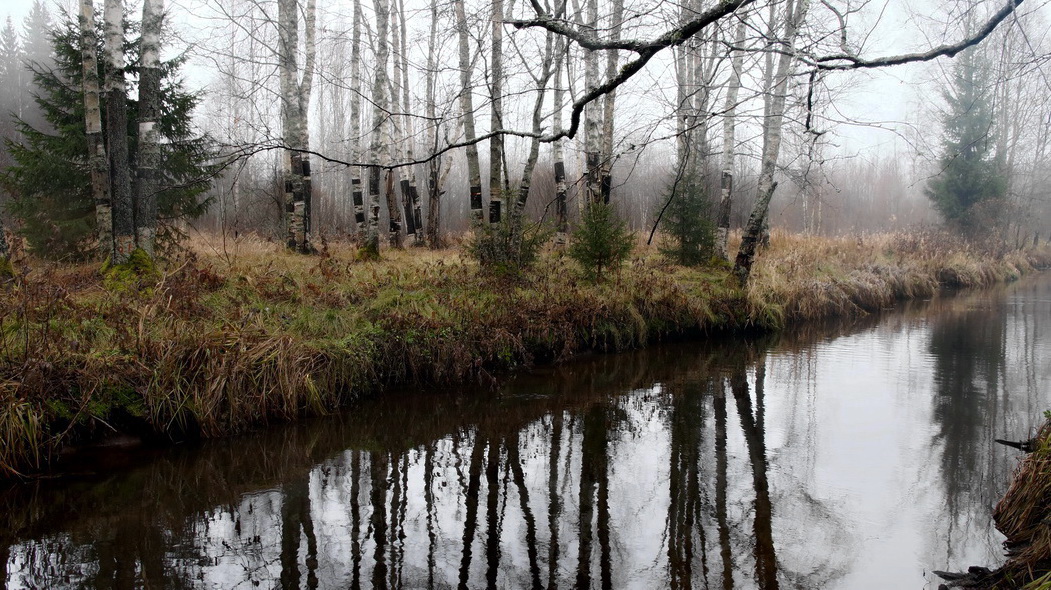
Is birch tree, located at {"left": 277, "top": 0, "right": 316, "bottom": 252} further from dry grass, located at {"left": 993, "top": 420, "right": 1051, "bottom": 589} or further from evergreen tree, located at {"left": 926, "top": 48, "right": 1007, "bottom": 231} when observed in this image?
evergreen tree, located at {"left": 926, "top": 48, "right": 1007, "bottom": 231}

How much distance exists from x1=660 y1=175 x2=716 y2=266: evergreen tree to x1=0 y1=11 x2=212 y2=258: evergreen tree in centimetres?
896

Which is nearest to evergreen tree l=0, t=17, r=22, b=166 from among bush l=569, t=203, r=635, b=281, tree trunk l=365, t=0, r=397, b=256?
tree trunk l=365, t=0, r=397, b=256

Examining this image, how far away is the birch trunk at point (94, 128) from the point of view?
845cm

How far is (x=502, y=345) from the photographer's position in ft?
27.8

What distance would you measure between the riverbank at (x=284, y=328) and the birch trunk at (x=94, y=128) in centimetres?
64

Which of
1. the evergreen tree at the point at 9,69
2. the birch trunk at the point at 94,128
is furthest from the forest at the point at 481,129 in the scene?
the evergreen tree at the point at 9,69

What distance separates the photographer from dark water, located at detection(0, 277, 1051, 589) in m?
Answer: 3.92

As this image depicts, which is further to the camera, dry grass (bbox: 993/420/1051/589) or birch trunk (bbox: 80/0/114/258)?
birch trunk (bbox: 80/0/114/258)

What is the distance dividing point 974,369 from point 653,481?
23.0 feet

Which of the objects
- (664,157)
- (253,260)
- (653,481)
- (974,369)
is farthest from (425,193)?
(653,481)

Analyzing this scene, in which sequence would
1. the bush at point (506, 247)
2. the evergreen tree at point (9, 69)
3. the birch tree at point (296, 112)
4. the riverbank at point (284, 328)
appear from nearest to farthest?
1. the riverbank at point (284, 328)
2. the bush at point (506, 247)
3. the birch tree at point (296, 112)
4. the evergreen tree at point (9, 69)

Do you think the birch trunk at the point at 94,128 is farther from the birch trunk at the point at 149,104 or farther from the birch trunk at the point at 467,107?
the birch trunk at the point at 467,107

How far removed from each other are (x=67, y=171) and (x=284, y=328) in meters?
6.12

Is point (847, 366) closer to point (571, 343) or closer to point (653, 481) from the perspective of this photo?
point (571, 343)
